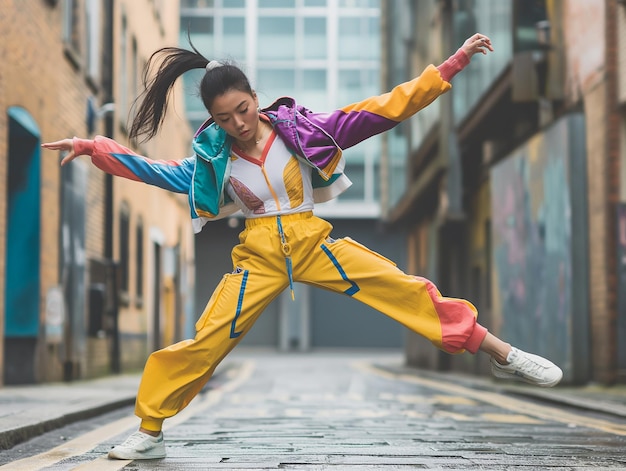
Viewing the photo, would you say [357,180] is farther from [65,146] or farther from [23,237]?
[65,146]

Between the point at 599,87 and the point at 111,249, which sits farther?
the point at 111,249

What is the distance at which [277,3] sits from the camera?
51.3 metres

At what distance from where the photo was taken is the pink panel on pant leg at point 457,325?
231 inches

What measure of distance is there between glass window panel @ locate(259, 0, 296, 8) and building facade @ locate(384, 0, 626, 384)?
26.7m

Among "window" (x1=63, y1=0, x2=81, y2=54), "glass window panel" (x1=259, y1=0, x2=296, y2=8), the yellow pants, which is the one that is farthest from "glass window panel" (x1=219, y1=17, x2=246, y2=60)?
the yellow pants

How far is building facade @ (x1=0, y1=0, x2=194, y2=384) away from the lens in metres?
14.6

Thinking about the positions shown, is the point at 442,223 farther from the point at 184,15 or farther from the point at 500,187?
the point at 184,15

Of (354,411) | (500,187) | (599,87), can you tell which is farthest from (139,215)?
(354,411)

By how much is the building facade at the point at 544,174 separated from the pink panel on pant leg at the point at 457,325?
9641 millimetres

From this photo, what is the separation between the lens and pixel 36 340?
15.1m

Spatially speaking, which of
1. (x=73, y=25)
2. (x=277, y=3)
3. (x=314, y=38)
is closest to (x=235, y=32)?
(x=277, y=3)

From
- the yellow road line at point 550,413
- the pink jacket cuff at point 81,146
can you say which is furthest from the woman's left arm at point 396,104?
the yellow road line at point 550,413

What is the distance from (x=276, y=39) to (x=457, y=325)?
46.2 meters

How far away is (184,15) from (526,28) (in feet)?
113
